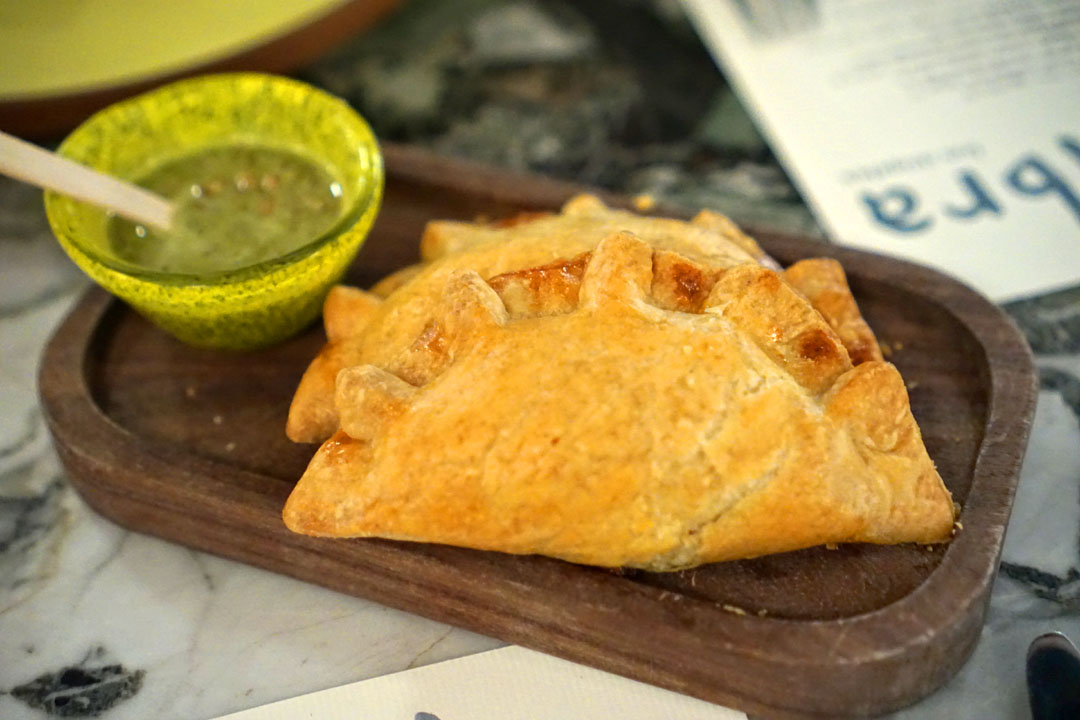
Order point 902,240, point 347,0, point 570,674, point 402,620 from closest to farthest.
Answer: point 570,674 < point 402,620 < point 902,240 < point 347,0

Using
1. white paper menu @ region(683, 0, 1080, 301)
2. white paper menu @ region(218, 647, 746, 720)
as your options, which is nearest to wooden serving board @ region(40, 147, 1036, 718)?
white paper menu @ region(218, 647, 746, 720)

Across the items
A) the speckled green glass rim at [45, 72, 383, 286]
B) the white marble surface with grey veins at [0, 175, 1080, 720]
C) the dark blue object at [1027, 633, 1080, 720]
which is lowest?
the white marble surface with grey veins at [0, 175, 1080, 720]

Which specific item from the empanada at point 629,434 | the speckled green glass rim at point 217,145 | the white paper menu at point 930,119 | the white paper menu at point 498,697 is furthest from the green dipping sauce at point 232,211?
the white paper menu at point 930,119

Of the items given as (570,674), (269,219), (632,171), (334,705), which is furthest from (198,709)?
(632,171)

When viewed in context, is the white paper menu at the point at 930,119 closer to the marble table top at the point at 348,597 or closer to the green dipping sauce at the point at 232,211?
the marble table top at the point at 348,597

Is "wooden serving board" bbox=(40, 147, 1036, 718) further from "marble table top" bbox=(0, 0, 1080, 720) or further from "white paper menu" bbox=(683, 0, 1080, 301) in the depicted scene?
"white paper menu" bbox=(683, 0, 1080, 301)

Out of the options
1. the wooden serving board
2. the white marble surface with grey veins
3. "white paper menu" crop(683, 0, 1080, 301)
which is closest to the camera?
the wooden serving board

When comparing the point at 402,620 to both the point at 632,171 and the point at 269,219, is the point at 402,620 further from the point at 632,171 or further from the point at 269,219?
the point at 632,171

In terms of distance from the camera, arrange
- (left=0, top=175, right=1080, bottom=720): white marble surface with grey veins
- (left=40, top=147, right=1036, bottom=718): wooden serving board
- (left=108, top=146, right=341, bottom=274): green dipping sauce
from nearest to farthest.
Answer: (left=40, top=147, right=1036, bottom=718): wooden serving board < (left=0, top=175, right=1080, bottom=720): white marble surface with grey veins < (left=108, top=146, right=341, bottom=274): green dipping sauce
